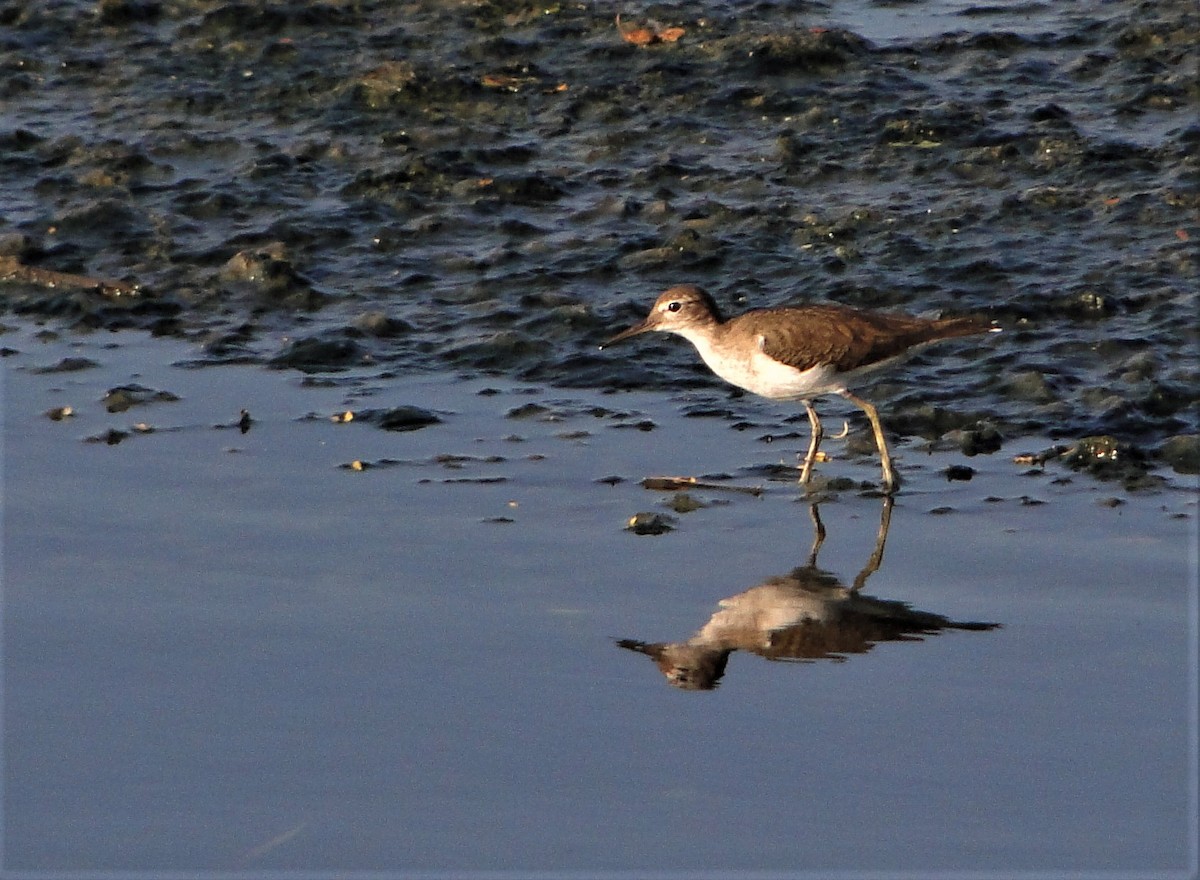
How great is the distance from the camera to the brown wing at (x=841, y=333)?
8047 millimetres

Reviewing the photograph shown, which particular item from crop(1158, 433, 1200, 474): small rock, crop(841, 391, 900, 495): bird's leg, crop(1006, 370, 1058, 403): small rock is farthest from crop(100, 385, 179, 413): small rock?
crop(1158, 433, 1200, 474): small rock

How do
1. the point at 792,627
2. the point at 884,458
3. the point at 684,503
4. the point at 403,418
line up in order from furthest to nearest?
1. the point at 403,418
2. the point at 884,458
3. the point at 684,503
4. the point at 792,627

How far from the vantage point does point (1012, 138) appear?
10930 millimetres

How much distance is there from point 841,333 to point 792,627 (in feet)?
7.12

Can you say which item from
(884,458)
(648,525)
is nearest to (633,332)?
(884,458)

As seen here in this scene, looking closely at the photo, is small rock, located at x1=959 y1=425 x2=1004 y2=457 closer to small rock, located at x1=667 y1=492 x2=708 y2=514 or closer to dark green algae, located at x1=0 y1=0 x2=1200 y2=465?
dark green algae, located at x1=0 y1=0 x2=1200 y2=465

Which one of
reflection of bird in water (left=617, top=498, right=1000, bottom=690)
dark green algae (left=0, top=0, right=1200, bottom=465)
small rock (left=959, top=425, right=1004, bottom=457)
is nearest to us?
reflection of bird in water (left=617, top=498, right=1000, bottom=690)

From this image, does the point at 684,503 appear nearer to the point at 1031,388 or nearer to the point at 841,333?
the point at 841,333

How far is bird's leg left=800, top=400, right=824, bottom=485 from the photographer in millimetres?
7809

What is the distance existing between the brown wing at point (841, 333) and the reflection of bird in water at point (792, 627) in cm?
157

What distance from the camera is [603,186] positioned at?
35.6 feet

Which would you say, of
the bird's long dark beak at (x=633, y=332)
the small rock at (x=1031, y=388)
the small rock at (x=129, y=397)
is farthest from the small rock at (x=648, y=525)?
the small rock at (x=129, y=397)

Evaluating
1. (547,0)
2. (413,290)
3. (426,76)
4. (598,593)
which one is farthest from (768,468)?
A: (547,0)

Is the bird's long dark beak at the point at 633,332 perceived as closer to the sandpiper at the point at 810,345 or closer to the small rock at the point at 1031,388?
the sandpiper at the point at 810,345
